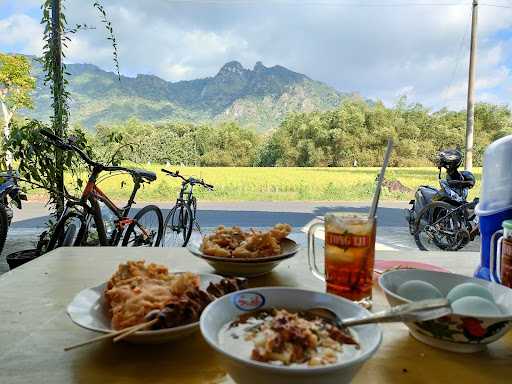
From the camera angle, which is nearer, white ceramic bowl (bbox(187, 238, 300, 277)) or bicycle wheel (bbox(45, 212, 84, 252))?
white ceramic bowl (bbox(187, 238, 300, 277))

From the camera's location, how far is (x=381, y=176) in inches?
29.6

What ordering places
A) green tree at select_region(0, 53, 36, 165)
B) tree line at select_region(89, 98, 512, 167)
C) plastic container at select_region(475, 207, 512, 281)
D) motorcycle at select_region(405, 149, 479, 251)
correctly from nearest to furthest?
plastic container at select_region(475, 207, 512, 281), motorcycle at select_region(405, 149, 479, 251), green tree at select_region(0, 53, 36, 165), tree line at select_region(89, 98, 512, 167)

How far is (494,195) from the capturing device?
826 mm

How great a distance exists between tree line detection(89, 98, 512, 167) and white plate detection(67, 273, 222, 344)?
30.2 ft

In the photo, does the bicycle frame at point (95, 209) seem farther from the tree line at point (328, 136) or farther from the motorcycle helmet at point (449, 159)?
the tree line at point (328, 136)

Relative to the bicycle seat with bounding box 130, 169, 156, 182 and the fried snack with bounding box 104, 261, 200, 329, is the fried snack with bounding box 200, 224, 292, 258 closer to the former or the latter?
the fried snack with bounding box 104, 261, 200, 329

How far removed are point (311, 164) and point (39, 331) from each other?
11713 mm

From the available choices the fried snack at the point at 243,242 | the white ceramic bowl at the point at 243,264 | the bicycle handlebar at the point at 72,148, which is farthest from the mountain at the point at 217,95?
the white ceramic bowl at the point at 243,264

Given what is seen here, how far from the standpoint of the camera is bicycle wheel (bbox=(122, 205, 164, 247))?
2.55 m

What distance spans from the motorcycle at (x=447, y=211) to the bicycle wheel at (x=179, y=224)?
6.77 ft

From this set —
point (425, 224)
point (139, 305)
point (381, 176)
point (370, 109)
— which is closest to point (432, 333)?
point (381, 176)

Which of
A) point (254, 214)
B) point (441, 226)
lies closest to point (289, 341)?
point (441, 226)

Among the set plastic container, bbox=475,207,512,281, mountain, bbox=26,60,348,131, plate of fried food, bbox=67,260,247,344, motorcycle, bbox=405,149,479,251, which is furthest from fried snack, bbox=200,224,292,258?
mountain, bbox=26,60,348,131

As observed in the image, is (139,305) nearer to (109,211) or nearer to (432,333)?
(432,333)
